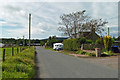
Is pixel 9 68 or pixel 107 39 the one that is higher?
pixel 107 39

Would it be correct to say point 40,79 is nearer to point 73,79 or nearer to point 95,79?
point 73,79

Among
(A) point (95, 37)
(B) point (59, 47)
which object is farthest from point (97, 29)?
(B) point (59, 47)

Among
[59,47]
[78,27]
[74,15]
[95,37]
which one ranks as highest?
[74,15]

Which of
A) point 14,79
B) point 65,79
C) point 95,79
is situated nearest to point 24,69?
point 14,79

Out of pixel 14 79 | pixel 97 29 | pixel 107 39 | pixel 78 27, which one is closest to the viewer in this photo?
pixel 14 79

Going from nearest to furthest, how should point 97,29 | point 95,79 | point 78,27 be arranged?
point 95,79 → point 78,27 → point 97,29

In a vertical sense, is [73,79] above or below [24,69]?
below

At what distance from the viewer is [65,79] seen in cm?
715

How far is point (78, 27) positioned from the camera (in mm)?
43281

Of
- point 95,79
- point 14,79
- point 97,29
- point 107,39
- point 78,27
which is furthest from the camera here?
point 97,29

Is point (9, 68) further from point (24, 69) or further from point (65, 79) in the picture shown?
point (65, 79)

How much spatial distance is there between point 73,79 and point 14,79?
9.74 ft

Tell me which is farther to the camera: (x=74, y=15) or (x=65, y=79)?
(x=74, y=15)

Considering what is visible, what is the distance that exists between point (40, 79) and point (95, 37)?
146 feet
